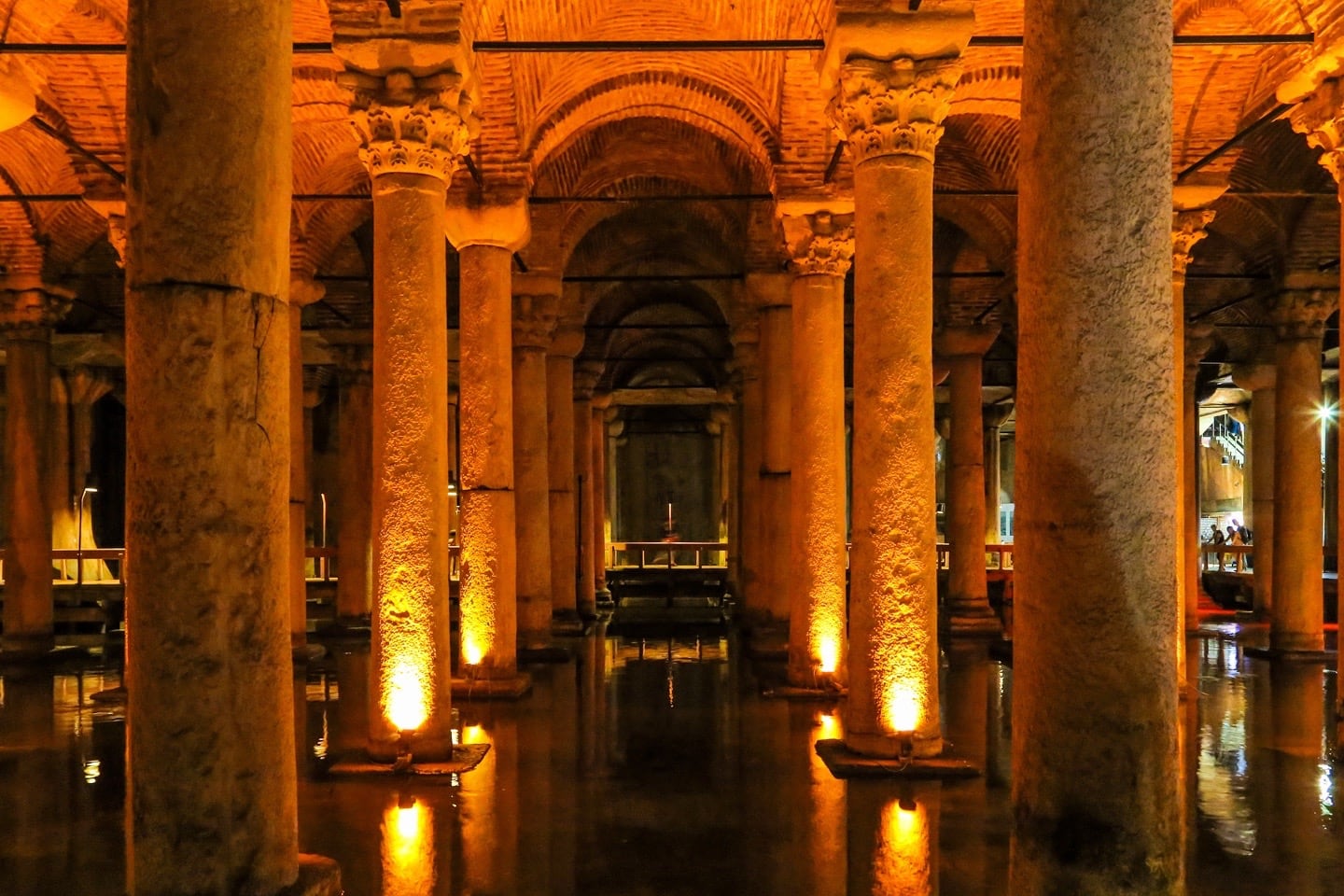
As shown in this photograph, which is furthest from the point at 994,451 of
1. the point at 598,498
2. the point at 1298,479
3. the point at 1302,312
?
the point at 1298,479

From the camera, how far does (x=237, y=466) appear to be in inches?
140

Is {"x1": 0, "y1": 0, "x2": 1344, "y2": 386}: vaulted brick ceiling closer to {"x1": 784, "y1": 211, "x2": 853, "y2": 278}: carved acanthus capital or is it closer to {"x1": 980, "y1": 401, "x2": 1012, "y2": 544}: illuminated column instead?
{"x1": 784, "y1": 211, "x2": 853, "y2": 278}: carved acanthus capital

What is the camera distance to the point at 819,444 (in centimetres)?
1040

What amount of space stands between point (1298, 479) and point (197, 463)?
1480cm

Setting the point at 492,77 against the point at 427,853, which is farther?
the point at 492,77

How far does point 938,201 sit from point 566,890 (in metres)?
12.0

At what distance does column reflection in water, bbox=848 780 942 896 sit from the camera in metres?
5.49

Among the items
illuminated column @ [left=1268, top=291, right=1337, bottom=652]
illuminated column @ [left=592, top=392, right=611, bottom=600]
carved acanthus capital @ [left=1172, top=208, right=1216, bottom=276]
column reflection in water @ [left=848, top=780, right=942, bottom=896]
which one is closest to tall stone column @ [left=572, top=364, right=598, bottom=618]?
illuminated column @ [left=592, top=392, right=611, bottom=600]

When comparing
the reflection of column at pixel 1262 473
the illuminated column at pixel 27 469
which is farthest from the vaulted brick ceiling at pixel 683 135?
the reflection of column at pixel 1262 473

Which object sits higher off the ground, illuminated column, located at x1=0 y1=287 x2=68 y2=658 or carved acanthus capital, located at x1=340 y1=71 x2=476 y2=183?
carved acanthus capital, located at x1=340 y1=71 x2=476 y2=183

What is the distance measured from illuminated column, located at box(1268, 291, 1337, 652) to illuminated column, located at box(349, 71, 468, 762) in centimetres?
1157

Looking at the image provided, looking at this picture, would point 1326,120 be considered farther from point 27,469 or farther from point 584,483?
point 27,469

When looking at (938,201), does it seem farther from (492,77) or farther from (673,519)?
(673,519)

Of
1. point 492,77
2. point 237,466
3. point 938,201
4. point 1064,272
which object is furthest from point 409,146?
point 938,201
